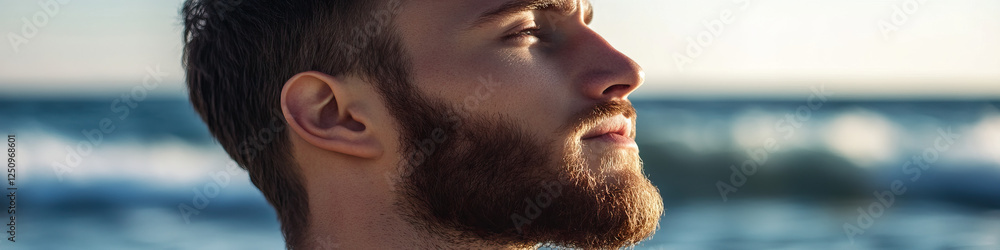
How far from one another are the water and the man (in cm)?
476

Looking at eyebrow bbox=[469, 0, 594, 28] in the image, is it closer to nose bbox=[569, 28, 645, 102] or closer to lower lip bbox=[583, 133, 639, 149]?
nose bbox=[569, 28, 645, 102]

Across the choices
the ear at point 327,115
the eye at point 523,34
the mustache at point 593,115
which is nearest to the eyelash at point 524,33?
the eye at point 523,34

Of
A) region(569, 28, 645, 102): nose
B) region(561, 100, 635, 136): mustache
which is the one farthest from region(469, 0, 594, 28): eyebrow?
region(561, 100, 635, 136): mustache

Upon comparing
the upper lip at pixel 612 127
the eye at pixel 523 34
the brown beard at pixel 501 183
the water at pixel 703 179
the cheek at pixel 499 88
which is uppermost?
the water at pixel 703 179

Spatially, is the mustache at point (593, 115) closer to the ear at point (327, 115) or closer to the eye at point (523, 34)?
the eye at point (523, 34)

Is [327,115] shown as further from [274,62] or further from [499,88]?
[499,88]

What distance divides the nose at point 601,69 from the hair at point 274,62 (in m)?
0.42

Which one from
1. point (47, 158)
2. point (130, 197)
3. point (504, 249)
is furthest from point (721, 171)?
point (504, 249)

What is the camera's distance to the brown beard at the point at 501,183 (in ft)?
7.08

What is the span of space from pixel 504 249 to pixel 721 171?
9957mm

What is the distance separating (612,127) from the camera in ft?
7.36

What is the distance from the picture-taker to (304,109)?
224 centimetres

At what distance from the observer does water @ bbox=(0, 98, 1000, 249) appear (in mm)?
8047

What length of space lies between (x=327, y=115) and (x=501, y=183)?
17.9 inches
